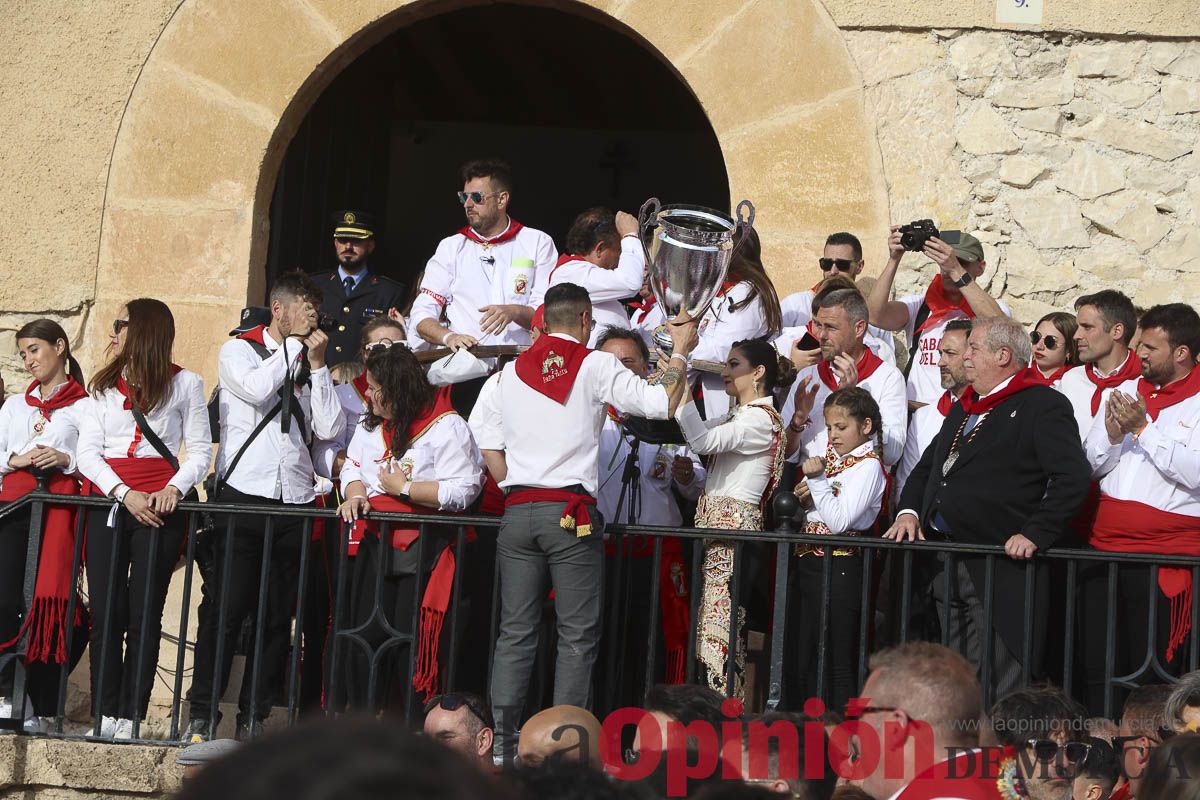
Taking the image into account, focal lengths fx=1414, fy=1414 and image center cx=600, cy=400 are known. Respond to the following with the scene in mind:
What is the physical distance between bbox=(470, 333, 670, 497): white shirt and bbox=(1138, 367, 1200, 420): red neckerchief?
1809mm

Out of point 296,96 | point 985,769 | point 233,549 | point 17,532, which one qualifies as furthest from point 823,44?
point 985,769

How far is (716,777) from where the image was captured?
10.2 ft

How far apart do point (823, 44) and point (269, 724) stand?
3936mm

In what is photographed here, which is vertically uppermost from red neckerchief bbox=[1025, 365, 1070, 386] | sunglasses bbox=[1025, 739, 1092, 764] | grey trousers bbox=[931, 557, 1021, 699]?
red neckerchief bbox=[1025, 365, 1070, 386]

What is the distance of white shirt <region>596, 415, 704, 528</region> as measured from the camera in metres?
5.57

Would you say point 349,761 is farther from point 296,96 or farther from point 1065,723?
point 296,96

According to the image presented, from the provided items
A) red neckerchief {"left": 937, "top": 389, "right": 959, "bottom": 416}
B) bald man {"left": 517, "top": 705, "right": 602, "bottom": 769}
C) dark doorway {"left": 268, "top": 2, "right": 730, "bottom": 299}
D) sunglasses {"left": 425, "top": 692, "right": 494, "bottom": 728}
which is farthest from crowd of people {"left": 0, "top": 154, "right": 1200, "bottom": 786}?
dark doorway {"left": 268, "top": 2, "right": 730, "bottom": 299}

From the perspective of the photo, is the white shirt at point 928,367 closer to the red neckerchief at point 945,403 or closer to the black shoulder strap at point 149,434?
the red neckerchief at point 945,403

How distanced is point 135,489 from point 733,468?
2.27 meters

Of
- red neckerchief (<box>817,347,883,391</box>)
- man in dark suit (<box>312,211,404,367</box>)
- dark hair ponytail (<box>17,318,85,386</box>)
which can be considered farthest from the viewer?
man in dark suit (<box>312,211,404,367</box>)

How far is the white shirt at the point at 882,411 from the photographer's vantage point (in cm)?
537

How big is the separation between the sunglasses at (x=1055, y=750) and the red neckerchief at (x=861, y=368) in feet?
7.02

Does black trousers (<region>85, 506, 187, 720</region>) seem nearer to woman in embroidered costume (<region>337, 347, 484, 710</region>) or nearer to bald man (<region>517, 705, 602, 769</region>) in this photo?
woman in embroidered costume (<region>337, 347, 484, 710</region>)

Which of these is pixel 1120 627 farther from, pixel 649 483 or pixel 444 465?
pixel 444 465
